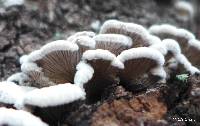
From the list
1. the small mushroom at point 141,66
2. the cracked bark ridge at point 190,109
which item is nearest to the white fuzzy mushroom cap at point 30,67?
the small mushroom at point 141,66

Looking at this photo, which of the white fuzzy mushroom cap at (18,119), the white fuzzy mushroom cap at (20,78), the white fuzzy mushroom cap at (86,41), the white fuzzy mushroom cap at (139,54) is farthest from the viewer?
the white fuzzy mushroom cap at (20,78)

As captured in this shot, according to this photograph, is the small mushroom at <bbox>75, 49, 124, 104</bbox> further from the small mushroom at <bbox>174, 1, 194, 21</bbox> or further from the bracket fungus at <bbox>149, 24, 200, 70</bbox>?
the small mushroom at <bbox>174, 1, 194, 21</bbox>

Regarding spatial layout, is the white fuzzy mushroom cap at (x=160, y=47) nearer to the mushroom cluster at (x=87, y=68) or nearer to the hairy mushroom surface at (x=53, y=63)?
the mushroom cluster at (x=87, y=68)

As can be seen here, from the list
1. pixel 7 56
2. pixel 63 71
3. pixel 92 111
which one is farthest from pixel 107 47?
pixel 7 56

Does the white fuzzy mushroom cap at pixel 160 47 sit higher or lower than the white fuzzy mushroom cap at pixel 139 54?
higher

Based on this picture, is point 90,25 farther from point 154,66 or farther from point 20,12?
point 154,66

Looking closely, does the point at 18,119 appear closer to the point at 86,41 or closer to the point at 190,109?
the point at 86,41

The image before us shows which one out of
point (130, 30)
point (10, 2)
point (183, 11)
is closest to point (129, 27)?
point (130, 30)
